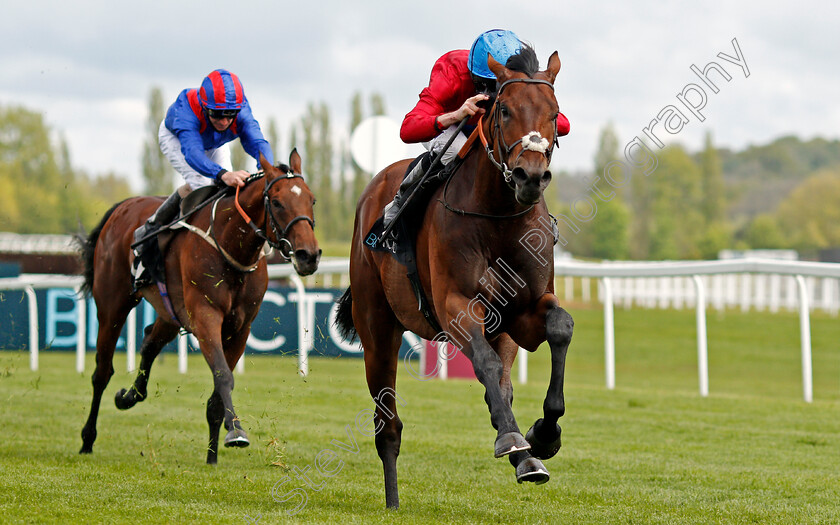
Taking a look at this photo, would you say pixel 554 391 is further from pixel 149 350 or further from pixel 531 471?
pixel 149 350

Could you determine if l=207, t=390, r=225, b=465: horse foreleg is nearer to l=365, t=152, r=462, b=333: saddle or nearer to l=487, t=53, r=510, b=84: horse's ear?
l=365, t=152, r=462, b=333: saddle

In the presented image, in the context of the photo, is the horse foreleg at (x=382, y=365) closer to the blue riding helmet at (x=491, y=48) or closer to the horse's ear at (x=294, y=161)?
the horse's ear at (x=294, y=161)

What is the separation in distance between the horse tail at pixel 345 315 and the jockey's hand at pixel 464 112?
1484 mm

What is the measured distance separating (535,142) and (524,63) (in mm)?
475

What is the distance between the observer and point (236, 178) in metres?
5.90

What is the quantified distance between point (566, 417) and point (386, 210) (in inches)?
153

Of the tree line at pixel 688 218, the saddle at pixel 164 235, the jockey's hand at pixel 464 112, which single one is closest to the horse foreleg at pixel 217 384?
the saddle at pixel 164 235

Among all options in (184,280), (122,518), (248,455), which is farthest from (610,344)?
(122,518)

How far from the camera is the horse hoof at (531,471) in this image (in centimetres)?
346

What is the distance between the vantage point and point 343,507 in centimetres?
454

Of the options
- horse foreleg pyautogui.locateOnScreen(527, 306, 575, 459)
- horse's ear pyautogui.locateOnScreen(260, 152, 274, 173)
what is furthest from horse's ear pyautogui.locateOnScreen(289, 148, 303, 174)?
horse foreleg pyautogui.locateOnScreen(527, 306, 575, 459)

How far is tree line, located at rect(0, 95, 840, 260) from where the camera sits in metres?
32.6

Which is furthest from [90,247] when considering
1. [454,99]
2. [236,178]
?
[454,99]

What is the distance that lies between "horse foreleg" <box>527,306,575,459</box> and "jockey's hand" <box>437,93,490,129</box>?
0.91 metres
